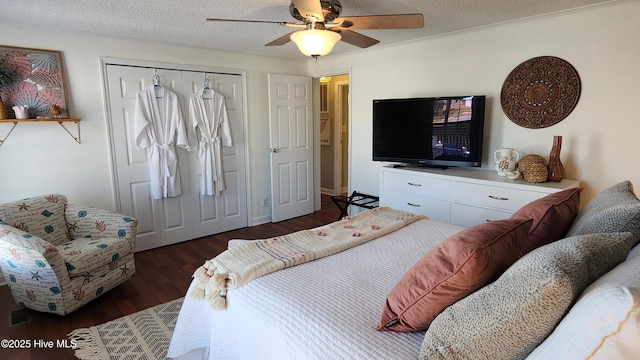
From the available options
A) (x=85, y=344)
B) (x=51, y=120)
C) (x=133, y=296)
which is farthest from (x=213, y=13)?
(x=85, y=344)

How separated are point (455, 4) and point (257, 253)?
224 centimetres

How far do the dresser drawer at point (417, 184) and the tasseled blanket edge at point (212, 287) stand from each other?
227 cm

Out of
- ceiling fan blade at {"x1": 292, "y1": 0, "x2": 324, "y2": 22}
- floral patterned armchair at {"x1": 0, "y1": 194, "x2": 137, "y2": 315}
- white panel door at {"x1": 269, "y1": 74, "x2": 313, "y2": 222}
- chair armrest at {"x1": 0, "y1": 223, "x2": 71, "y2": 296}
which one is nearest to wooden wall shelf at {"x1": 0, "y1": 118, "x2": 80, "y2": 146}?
floral patterned armchair at {"x1": 0, "y1": 194, "x2": 137, "y2": 315}

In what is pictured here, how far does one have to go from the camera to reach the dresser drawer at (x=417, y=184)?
3243mm

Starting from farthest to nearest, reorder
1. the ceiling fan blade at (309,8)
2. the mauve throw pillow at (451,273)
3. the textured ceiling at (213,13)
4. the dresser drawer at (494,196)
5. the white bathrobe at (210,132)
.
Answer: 1. the white bathrobe at (210,132)
2. the dresser drawer at (494,196)
3. the textured ceiling at (213,13)
4. the ceiling fan blade at (309,8)
5. the mauve throw pillow at (451,273)

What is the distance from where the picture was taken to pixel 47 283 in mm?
2410

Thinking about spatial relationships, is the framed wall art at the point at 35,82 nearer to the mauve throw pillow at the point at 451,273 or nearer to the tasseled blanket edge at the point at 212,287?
the tasseled blanket edge at the point at 212,287

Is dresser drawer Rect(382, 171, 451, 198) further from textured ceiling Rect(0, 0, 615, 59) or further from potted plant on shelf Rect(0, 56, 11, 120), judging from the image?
potted plant on shelf Rect(0, 56, 11, 120)

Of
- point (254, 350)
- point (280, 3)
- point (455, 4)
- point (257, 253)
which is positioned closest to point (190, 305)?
point (257, 253)

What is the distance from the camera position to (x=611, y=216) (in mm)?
1398

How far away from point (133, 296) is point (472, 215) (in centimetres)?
291

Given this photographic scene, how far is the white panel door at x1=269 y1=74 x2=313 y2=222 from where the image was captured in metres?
4.61

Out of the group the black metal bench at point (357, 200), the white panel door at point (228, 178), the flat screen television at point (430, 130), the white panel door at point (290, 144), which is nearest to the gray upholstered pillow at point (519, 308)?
the flat screen television at point (430, 130)

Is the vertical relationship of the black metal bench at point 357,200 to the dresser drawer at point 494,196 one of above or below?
below
